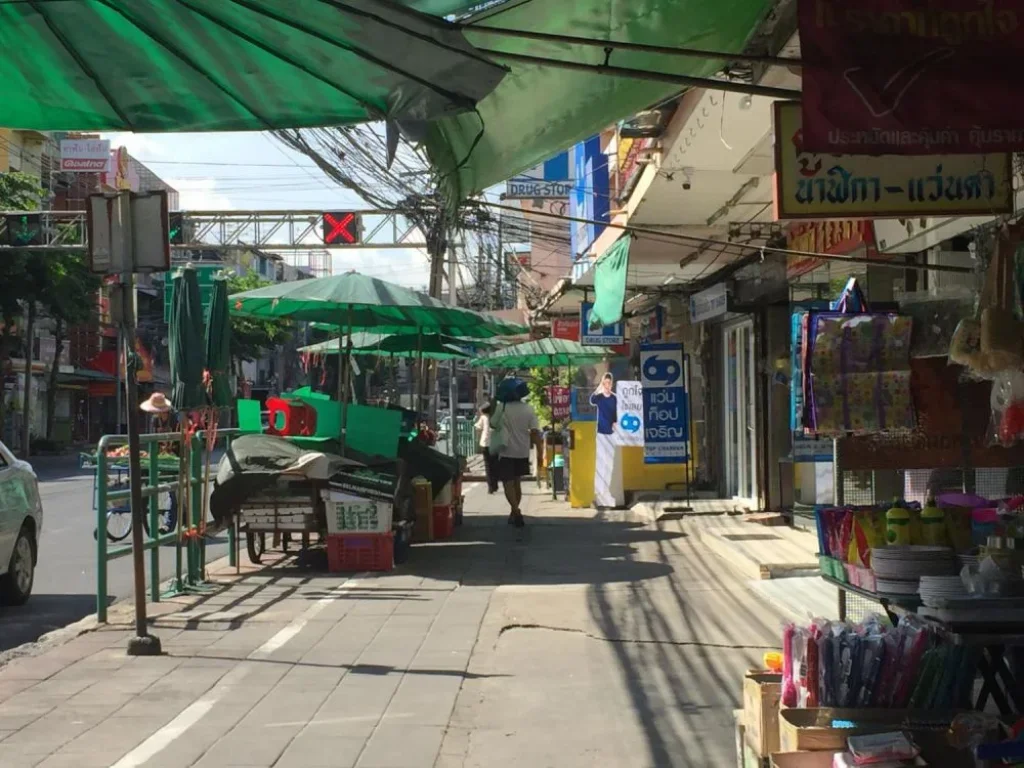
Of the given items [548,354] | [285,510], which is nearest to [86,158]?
[548,354]

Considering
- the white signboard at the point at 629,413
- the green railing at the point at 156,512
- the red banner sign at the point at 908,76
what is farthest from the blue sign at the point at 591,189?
the red banner sign at the point at 908,76

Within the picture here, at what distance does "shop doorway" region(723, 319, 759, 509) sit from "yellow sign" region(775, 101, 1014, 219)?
8632 mm

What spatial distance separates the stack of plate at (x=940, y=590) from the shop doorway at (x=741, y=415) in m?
10.2

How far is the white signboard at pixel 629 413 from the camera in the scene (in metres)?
15.5

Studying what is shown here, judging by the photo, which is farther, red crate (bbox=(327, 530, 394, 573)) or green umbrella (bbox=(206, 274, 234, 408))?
red crate (bbox=(327, 530, 394, 573))

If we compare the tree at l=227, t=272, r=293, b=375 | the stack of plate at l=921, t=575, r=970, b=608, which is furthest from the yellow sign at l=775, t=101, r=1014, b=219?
the tree at l=227, t=272, r=293, b=375

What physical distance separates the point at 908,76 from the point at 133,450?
518 centimetres

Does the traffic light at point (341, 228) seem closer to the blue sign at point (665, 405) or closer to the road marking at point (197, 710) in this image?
the blue sign at point (665, 405)

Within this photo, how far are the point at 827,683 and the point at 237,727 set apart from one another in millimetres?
2957

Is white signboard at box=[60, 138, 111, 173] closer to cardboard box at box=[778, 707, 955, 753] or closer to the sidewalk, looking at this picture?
the sidewalk

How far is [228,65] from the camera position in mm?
4258

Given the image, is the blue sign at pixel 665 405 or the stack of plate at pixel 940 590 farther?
the blue sign at pixel 665 405

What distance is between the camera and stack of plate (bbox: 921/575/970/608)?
12.9ft

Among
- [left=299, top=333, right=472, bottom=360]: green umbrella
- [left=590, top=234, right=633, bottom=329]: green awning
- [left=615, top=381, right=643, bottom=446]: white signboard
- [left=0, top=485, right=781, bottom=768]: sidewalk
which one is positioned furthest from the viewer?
[left=299, top=333, right=472, bottom=360]: green umbrella
